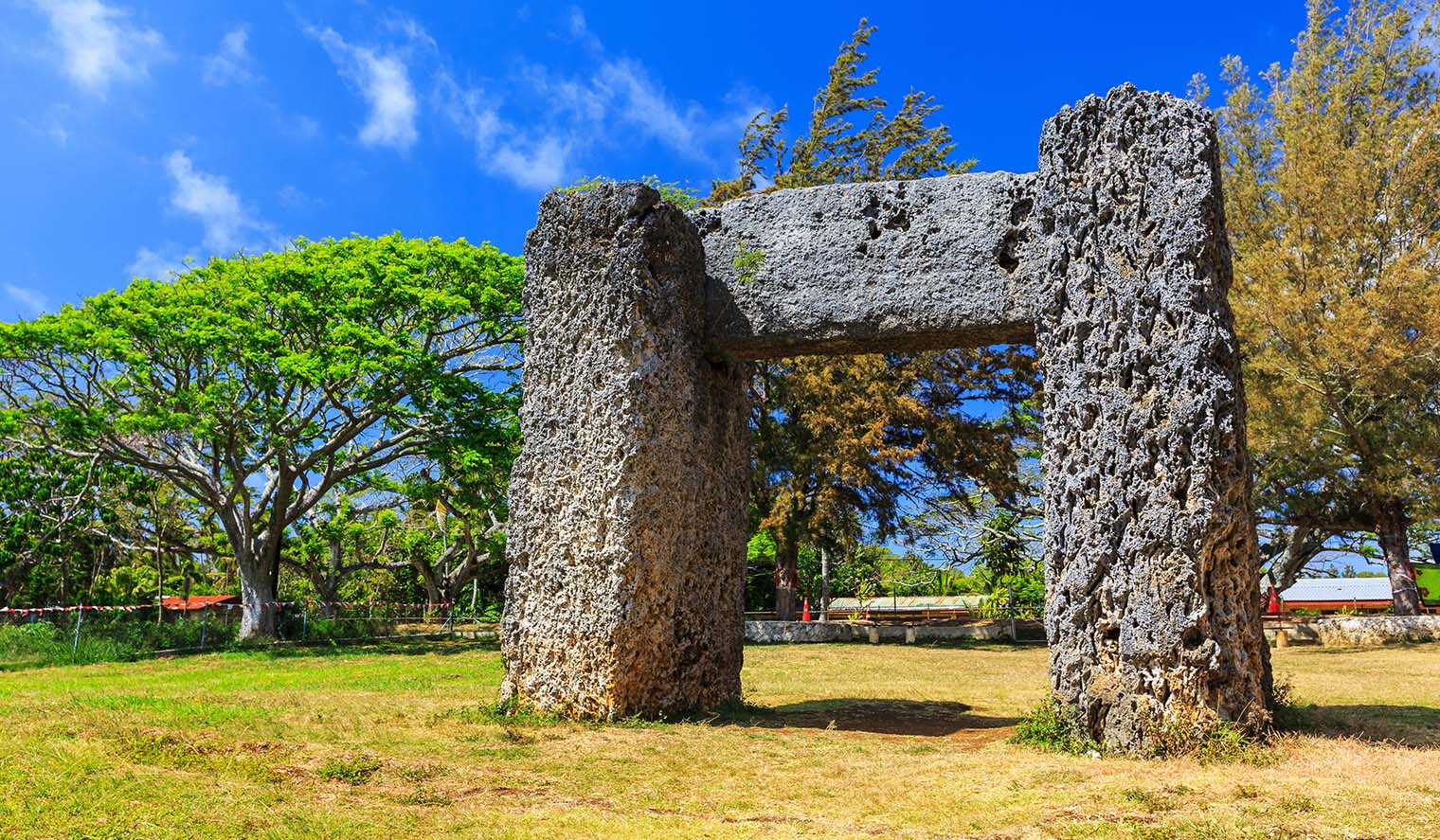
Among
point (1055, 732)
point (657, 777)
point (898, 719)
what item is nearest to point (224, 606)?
point (898, 719)

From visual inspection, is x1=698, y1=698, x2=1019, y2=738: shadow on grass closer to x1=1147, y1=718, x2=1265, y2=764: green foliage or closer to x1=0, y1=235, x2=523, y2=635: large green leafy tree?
x1=1147, y1=718, x2=1265, y2=764: green foliage

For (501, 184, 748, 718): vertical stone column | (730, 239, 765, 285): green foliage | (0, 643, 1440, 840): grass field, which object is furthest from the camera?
(730, 239, 765, 285): green foliage

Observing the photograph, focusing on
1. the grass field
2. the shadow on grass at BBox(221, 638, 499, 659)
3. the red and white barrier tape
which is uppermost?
the red and white barrier tape

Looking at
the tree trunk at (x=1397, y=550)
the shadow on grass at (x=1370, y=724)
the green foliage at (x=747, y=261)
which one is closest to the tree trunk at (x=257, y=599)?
the green foliage at (x=747, y=261)

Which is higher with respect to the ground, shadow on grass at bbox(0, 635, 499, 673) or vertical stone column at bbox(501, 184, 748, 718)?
vertical stone column at bbox(501, 184, 748, 718)

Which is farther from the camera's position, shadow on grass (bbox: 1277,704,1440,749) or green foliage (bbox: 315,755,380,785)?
shadow on grass (bbox: 1277,704,1440,749)

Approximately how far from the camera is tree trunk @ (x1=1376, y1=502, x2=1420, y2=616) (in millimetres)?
19156

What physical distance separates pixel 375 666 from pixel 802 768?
32.7 feet

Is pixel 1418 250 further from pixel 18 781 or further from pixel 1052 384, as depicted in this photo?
pixel 18 781

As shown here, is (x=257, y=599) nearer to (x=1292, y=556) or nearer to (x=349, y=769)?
(x=349, y=769)

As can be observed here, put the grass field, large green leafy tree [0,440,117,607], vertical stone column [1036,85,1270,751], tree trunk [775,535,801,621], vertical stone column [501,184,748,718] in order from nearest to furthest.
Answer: the grass field < vertical stone column [1036,85,1270,751] < vertical stone column [501,184,748,718] < large green leafy tree [0,440,117,607] < tree trunk [775,535,801,621]

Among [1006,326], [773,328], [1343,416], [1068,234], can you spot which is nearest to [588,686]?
[773,328]

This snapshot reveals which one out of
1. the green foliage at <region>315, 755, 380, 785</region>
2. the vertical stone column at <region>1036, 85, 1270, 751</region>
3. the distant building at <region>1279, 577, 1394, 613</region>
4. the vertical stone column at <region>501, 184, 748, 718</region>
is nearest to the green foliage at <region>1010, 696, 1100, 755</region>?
the vertical stone column at <region>1036, 85, 1270, 751</region>

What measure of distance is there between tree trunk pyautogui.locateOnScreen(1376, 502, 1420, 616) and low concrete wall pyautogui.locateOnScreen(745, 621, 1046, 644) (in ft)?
23.5
